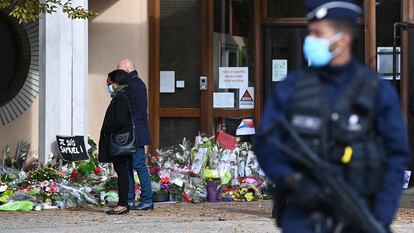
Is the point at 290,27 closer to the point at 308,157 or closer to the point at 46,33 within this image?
the point at 46,33

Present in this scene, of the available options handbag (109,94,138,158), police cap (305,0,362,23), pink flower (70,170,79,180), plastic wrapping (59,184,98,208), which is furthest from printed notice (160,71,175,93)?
police cap (305,0,362,23)

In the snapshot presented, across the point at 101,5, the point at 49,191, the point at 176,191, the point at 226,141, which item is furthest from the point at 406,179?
the point at 101,5

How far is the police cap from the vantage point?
354 cm

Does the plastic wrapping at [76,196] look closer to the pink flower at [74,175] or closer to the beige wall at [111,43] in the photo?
the pink flower at [74,175]

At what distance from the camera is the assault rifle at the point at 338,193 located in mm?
3299

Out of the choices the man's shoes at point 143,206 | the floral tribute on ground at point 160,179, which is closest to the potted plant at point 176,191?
the floral tribute on ground at point 160,179

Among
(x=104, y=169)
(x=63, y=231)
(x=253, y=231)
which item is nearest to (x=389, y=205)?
(x=253, y=231)

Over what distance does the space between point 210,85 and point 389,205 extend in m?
8.27

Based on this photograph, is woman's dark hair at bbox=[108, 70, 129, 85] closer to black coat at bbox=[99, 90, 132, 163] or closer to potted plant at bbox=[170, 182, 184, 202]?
black coat at bbox=[99, 90, 132, 163]

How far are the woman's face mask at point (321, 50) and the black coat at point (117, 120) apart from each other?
546 cm

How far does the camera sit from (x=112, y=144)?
8.81 metres

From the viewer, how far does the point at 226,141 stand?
11.3 metres

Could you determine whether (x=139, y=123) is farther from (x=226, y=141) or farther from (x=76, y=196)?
(x=226, y=141)

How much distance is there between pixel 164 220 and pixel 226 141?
2.86 m
